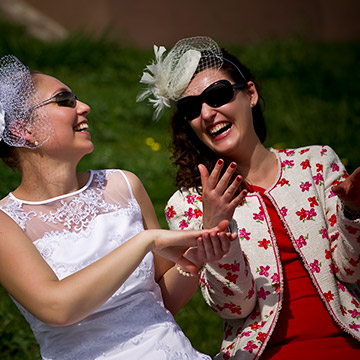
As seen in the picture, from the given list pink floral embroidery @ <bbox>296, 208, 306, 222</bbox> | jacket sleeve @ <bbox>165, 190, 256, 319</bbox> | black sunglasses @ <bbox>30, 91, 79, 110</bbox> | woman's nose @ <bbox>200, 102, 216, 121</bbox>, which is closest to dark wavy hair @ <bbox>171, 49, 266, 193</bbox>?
jacket sleeve @ <bbox>165, 190, 256, 319</bbox>

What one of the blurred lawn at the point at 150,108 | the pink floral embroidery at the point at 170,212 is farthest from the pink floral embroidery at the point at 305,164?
the blurred lawn at the point at 150,108

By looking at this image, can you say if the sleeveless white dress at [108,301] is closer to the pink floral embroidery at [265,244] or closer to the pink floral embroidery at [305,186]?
the pink floral embroidery at [265,244]

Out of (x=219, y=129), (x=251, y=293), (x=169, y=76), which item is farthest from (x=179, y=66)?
(x=251, y=293)

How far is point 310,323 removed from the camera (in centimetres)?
260

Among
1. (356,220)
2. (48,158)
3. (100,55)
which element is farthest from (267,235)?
(100,55)

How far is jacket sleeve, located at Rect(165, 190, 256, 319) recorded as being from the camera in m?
2.46

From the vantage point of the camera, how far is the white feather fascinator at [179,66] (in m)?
2.87

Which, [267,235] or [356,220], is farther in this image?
[267,235]

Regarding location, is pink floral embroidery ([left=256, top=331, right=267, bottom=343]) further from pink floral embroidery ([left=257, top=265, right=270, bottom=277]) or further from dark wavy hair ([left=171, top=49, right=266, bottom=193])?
dark wavy hair ([left=171, top=49, right=266, bottom=193])

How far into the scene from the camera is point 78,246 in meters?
2.36

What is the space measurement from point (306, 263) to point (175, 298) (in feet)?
1.94

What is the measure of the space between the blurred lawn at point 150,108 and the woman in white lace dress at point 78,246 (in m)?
1.29

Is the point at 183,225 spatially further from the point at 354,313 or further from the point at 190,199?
the point at 354,313

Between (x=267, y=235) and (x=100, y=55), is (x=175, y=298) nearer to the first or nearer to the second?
(x=267, y=235)
